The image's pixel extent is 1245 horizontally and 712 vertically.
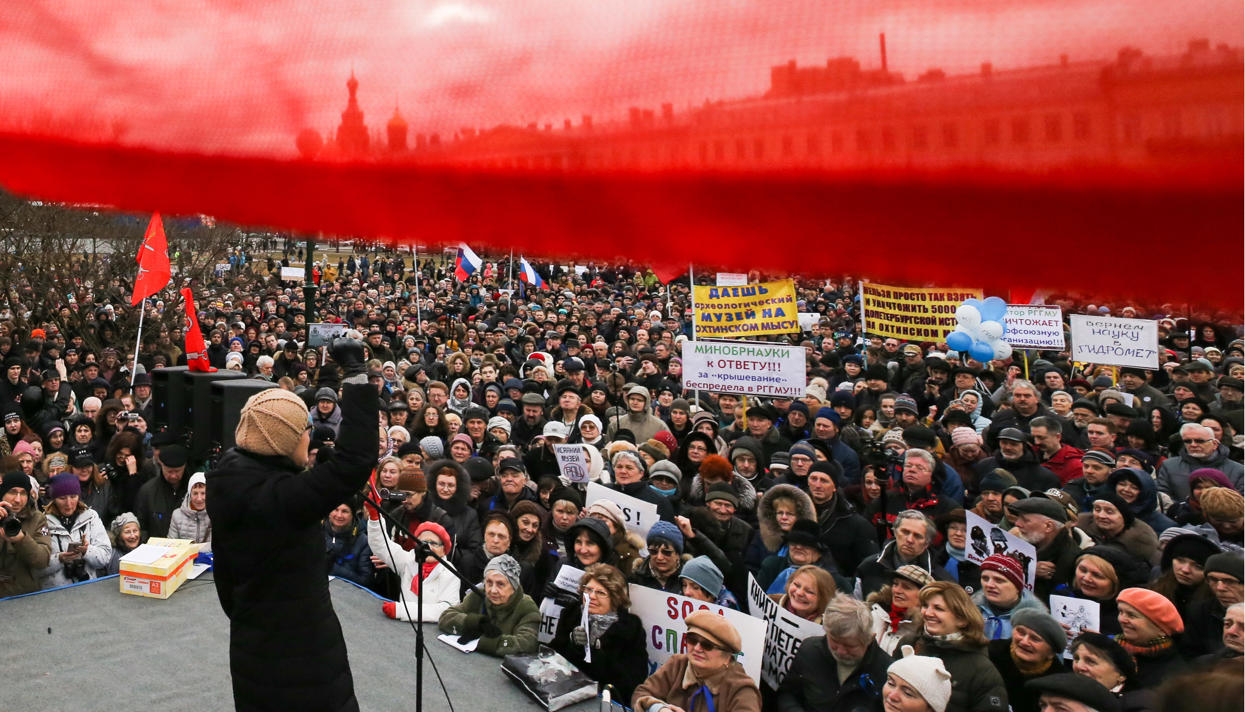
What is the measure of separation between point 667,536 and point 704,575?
41 cm

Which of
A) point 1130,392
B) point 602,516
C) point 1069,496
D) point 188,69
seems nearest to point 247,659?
point 188,69

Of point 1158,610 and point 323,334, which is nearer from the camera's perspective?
point 1158,610

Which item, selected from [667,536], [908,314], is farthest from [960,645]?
[908,314]

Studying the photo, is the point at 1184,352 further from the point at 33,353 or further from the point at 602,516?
the point at 33,353

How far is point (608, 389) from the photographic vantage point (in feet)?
40.2

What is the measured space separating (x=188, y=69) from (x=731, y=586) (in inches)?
217

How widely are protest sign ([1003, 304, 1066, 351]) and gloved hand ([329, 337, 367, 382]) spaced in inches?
424

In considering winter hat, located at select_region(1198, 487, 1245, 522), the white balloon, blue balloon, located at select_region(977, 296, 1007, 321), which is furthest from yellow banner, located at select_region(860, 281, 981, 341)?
winter hat, located at select_region(1198, 487, 1245, 522)

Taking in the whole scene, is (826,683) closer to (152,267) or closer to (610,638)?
(610,638)

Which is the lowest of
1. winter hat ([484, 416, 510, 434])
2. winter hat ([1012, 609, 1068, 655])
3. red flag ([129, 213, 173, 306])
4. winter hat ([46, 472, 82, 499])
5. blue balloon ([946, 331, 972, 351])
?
winter hat ([1012, 609, 1068, 655])

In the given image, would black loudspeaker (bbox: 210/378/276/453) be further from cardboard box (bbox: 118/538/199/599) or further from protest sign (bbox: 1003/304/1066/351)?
protest sign (bbox: 1003/304/1066/351)

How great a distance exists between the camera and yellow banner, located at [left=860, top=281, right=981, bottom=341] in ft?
32.5

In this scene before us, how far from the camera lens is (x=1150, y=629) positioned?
14.0ft

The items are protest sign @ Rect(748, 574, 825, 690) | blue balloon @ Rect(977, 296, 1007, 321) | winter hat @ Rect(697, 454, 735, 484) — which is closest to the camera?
protest sign @ Rect(748, 574, 825, 690)
